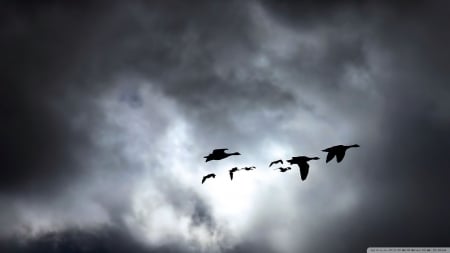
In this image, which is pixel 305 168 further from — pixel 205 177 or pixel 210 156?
pixel 205 177

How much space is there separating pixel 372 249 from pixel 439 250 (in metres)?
12.8

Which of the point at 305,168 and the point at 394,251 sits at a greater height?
the point at 305,168

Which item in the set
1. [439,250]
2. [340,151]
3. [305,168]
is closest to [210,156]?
[305,168]

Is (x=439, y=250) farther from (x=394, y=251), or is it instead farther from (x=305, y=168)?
(x=305, y=168)

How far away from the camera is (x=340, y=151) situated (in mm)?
47812

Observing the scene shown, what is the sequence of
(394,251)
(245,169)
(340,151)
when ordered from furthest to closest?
1. (394,251)
2. (245,169)
3. (340,151)

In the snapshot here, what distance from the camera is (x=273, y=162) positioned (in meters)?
51.4

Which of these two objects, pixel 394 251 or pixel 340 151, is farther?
pixel 394 251

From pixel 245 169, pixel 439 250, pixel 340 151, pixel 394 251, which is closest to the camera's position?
pixel 340 151

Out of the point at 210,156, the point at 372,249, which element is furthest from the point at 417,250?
the point at 210,156

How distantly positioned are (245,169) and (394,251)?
51.6 m

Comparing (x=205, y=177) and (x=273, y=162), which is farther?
(x=205, y=177)

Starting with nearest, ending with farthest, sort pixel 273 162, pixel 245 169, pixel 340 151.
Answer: pixel 340 151
pixel 273 162
pixel 245 169

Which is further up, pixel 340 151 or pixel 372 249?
pixel 340 151
